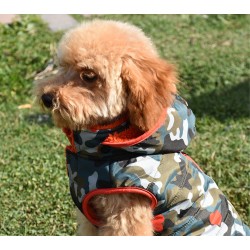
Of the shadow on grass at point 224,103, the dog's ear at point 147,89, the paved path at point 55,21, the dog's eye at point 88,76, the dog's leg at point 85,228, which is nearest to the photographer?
the dog's ear at point 147,89

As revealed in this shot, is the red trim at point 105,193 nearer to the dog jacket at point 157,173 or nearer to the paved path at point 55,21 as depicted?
the dog jacket at point 157,173

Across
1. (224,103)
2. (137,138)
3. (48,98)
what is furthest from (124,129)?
(224,103)

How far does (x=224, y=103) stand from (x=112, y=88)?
104 inches

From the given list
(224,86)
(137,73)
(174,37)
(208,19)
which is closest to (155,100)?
(137,73)

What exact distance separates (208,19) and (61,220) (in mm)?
4201

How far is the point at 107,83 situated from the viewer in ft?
8.50

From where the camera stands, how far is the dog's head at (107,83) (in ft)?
8.30

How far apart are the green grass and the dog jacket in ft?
2.86

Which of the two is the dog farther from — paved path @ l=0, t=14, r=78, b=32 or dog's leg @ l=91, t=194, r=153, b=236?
paved path @ l=0, t=14, r=78, b=32

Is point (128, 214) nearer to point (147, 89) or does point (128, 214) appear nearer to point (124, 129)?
point (124, 129)

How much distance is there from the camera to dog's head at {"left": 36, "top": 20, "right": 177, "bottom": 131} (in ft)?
8.30

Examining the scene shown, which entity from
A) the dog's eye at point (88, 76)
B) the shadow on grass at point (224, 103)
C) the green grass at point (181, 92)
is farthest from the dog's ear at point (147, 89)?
the shadow on grass at point (224, 103)

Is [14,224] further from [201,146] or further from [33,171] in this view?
[201,146]

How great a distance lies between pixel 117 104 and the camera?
8.54 feet
